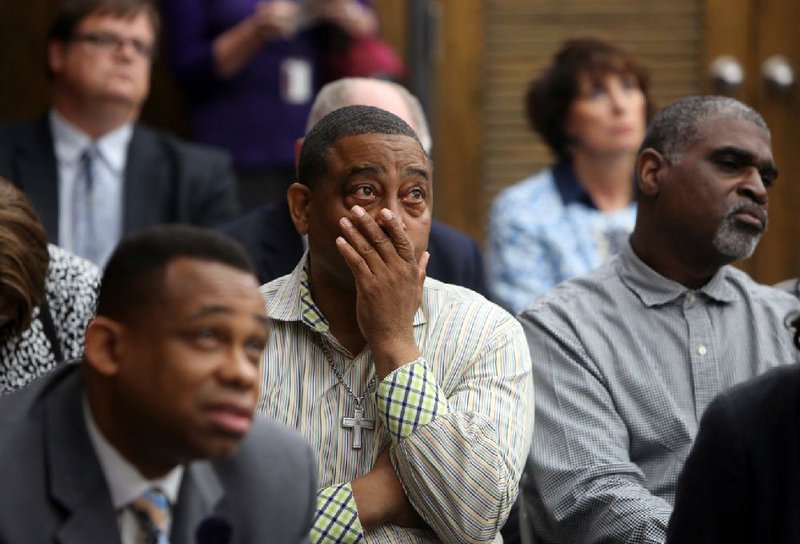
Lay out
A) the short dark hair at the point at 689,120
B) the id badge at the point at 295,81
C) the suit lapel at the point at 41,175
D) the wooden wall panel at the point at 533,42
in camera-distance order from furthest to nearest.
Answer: the wooden wall panel at the point at 533,42 → the id badge at the point at 295,81 → the suit lapel at the point at 41,175 → the short dark hair at the point at 689,120

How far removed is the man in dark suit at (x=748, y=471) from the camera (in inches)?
95.0

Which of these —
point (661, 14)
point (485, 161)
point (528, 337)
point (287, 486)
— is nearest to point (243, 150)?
point (485, 161)

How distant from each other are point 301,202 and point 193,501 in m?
0.93

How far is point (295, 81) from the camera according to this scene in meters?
5.51

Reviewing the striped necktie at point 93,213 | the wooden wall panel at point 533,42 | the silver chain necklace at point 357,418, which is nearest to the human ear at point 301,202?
the silver chain necklace at point 357,418

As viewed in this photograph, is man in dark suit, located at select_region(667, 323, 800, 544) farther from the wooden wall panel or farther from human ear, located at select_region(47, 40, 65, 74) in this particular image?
the wooden wall panel

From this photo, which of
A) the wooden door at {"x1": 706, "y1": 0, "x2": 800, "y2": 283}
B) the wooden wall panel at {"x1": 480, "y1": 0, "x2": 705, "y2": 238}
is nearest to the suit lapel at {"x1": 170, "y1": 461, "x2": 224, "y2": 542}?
the wooden wall panel at {"x1": 480, "y1": 0, "x2": 705, "y2": 238}

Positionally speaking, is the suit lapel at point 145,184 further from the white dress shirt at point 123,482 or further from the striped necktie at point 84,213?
the white dress shirt at point 123,482

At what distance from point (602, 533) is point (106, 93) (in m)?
2.76

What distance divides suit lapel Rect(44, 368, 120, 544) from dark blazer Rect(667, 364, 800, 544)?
39.1 inches

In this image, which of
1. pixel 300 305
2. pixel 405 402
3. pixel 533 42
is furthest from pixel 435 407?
pixel 533 42

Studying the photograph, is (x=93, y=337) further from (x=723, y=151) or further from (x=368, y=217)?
(x=723, y=151)

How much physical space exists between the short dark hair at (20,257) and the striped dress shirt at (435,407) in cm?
52

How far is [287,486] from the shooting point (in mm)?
2453
